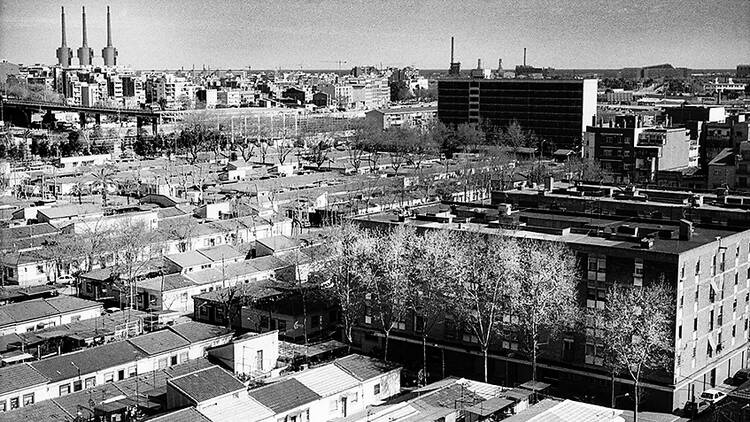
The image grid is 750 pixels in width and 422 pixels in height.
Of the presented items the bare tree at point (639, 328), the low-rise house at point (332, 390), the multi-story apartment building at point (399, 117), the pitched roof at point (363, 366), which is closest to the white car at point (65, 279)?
the pitched roof at point (363, 366)

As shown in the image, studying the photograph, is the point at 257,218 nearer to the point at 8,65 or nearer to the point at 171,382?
the point at 171,382

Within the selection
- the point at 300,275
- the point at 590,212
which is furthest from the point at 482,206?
the point at 300,275

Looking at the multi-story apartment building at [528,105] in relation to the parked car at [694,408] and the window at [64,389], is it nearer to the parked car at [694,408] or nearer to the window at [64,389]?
the parked car at [694,408]

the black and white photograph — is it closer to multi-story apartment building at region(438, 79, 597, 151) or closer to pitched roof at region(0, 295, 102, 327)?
pitched roof at region(0, 295, 102, 327)

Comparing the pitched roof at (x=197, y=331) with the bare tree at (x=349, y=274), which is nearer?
the pitched roof at (x=197, y=331)

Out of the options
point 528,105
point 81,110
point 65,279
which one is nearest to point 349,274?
point 65,279

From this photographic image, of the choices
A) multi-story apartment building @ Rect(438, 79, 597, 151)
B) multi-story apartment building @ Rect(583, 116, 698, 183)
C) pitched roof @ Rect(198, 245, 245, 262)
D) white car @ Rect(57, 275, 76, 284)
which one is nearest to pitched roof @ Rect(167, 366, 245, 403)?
pitched roof @ Rect(198, 245, 245, 262)
